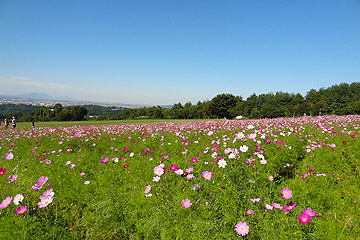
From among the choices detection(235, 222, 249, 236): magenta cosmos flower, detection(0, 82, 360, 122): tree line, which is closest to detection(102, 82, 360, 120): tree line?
detection(0, 82, 360, 122): tree line

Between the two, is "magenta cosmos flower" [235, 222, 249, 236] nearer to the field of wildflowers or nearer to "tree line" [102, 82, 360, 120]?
the field of wildflowers

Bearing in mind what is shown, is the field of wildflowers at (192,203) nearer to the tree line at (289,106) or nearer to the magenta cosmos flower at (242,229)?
the magenta cosmos flower at (242,229)

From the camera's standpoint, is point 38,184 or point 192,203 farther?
point 192,203

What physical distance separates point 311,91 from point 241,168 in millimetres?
82069

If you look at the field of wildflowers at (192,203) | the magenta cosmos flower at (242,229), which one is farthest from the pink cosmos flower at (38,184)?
the magenta cosmos flower at (242,229)

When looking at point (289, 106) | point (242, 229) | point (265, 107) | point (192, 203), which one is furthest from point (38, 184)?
point (289, 106)

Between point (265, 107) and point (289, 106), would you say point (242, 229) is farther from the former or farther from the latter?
point (289, 106)

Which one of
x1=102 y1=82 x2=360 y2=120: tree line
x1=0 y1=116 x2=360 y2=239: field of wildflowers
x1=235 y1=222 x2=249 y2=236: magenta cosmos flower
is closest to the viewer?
x1=235 y1=222 x2=249 y2=236: magenta cosmos flower

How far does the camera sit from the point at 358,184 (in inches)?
111

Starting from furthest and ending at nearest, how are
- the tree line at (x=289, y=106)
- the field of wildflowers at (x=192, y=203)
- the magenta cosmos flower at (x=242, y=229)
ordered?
the tree line at (x=289, y=106) < the field of wildflowers at (x=192, y=203) < the magenta cosmos flower at (x=242, y=229)

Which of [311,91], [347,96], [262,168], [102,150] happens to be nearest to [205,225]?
[262,168]

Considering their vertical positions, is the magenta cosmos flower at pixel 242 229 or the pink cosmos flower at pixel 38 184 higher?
the pink cosmos flower at pixel 38 184

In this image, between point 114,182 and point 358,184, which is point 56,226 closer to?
point 114,182

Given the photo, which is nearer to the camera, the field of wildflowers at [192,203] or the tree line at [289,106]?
the field of wildflowers at [192,203]
